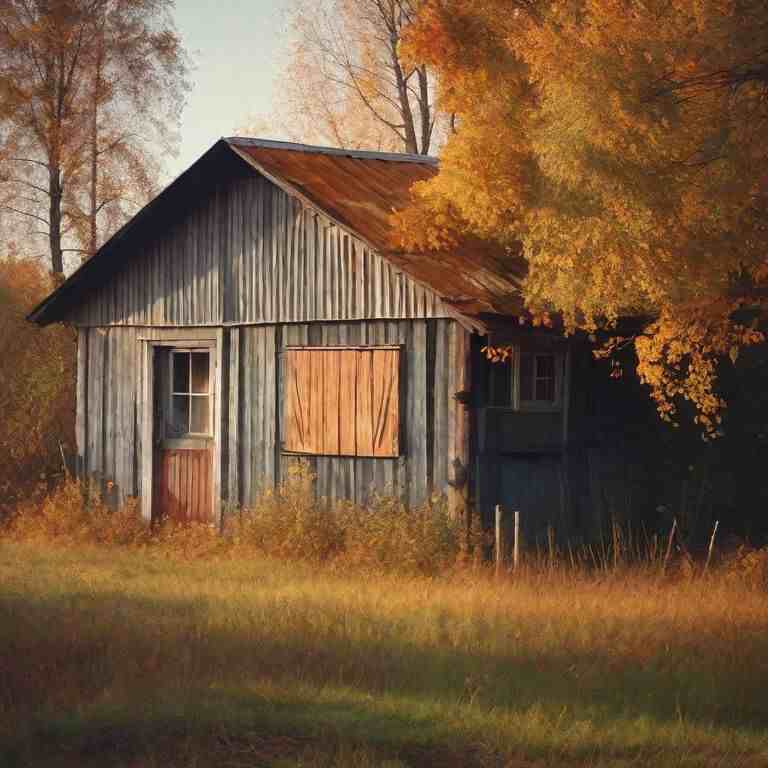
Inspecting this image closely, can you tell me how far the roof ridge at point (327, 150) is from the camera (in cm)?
1758

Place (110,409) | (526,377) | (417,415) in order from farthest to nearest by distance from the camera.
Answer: (110,409) < (526,377) < (417,415)

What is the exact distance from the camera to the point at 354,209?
16766mm

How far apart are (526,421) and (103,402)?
22.2 feet

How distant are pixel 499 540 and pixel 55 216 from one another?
1902 cm

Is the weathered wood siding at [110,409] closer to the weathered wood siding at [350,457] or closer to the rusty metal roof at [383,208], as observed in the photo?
the weathered wood siding at [350,457]

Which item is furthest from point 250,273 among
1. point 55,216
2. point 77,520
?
point 55,216

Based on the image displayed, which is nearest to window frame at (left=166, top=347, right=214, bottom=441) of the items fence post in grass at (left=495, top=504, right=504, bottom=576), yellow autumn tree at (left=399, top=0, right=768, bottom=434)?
fence post in grass at (left=495, top=504, right=504, bottom=576)

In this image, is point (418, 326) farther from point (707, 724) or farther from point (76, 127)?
point (76, 127)

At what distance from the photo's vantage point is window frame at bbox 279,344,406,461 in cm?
1588

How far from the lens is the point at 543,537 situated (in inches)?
635

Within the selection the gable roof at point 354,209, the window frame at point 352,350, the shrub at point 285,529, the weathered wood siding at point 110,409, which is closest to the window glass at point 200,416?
the weathered wood siding at point 110,409

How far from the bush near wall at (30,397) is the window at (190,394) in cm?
328

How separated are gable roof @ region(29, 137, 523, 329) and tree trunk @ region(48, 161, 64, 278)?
37.3 ft

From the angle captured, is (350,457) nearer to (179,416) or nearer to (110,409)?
(179,416)
